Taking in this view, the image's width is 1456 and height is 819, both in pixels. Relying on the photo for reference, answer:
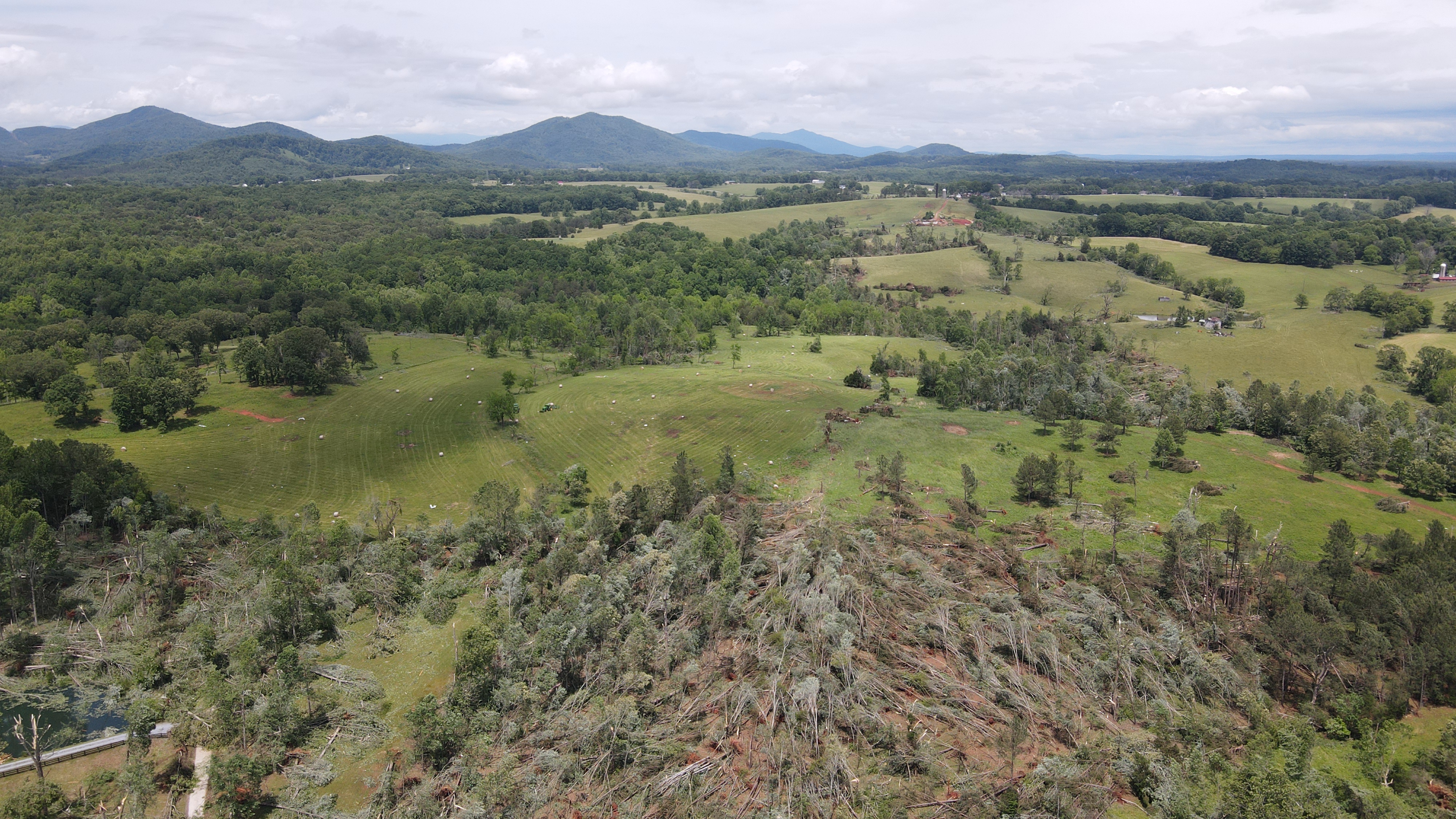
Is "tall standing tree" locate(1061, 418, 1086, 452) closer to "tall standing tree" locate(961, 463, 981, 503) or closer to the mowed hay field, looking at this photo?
"tall standing tree" locate(961, 463, 981, 503)

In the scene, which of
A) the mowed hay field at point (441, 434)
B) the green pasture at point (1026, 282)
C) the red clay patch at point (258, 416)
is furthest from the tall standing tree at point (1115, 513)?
the green pasture at point (1026, 282)

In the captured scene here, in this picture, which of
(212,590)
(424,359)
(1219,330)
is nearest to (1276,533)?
(212,590)

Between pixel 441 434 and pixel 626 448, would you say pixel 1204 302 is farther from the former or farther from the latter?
pixel 441 434

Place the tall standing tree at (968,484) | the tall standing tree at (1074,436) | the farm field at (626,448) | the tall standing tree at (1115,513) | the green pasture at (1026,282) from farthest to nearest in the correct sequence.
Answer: the green pasture at (1026,282), the tall standing tree at (1074,436), the farm field at (626,448), the tall standing tree at (968,484), the tall standing tree at (1115,513)

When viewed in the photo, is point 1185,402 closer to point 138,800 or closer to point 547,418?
point 547,418

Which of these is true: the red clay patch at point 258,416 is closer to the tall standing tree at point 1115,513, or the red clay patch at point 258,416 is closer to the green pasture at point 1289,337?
the tall standing tree at point 1115,513

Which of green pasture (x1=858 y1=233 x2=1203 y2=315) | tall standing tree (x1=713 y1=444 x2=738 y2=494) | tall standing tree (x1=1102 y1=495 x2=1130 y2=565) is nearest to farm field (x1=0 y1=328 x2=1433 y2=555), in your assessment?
tall standing tree (x1=1102 y1=495 x2=1130 y2=565)

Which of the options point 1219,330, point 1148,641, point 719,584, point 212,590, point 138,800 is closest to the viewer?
point 138,800

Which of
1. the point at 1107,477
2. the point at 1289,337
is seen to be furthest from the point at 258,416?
the point at 1289,337

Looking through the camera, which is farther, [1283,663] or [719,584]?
[719,584]
